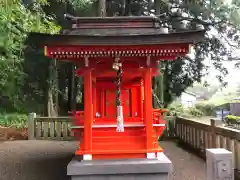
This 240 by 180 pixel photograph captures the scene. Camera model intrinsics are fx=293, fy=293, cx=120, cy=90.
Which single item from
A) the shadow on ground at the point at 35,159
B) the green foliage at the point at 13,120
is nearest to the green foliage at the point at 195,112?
the green foliage at the point at 13,120

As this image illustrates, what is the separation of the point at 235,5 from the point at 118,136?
11.6m

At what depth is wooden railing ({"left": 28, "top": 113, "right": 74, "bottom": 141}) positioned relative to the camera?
11844mm

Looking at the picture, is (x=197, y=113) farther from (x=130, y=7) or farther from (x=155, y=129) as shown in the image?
(x=155, y=129)

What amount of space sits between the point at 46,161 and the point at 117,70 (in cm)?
362

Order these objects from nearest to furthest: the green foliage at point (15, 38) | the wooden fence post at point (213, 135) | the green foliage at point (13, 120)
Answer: the wooden fence post at point (213, 135) → the green foliage at point (15, 38) → the green foliage at point (13, 120)

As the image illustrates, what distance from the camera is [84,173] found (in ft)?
21.0

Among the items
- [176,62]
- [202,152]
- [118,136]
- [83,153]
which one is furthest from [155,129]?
[176,62]

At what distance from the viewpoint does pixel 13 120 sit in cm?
1471

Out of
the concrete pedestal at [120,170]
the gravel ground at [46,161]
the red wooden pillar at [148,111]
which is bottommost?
the gravel ground at [46,161]

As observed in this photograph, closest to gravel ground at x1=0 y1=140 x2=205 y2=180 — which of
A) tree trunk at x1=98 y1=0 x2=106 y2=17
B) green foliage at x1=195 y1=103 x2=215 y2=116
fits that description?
tree trunk at x1=98 y1=0 x2=106 y2=17

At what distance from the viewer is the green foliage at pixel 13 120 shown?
46.6ft

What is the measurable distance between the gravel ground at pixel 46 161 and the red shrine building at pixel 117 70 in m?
1.18

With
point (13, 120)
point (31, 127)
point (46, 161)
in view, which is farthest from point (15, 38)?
point (46, 161)

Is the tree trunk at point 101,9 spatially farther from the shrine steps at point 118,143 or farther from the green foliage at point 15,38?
the shrine steps at point 118,143
